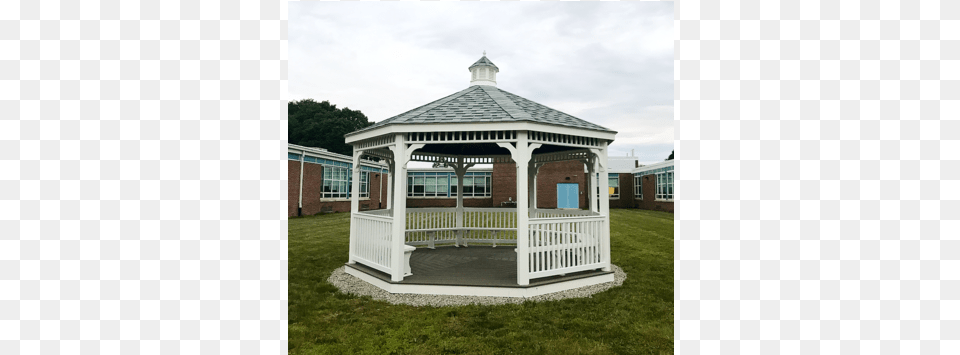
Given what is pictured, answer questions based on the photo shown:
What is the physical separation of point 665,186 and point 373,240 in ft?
70.8

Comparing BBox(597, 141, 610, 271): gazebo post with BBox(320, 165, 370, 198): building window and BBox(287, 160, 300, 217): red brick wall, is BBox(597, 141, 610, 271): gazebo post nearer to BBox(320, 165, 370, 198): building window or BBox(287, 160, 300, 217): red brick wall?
BBox(287, 160, 300, 217): red brick wall

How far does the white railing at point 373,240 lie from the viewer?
21.8ft

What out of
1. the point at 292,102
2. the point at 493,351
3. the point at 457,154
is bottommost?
the point at 493,351

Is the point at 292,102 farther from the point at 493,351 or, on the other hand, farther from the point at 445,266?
the point at 493,351

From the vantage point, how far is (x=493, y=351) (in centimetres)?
402

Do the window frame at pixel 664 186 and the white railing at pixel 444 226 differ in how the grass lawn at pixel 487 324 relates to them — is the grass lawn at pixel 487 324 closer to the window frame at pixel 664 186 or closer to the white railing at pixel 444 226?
the white railing at pixel 444 226

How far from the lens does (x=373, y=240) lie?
7.05m

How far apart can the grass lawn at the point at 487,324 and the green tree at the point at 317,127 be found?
121 feet

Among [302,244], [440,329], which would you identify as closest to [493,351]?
[440,329]

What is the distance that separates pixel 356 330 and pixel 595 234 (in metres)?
4.38

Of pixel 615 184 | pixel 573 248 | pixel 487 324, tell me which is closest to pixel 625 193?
pixel 615 184

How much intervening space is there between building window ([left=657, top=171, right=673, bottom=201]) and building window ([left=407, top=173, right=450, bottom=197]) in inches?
576

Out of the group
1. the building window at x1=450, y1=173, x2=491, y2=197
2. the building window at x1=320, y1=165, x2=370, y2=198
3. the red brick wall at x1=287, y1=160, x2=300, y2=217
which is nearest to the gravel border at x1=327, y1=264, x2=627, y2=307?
the red brick wall at x1=287, y1=160, x2=300, y2=217

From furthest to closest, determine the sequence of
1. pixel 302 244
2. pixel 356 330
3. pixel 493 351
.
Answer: pixel 302 244 → pixel 356 330 → pixel 493 351
